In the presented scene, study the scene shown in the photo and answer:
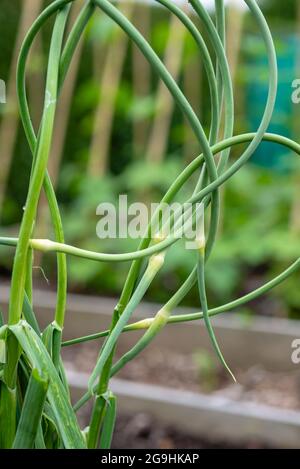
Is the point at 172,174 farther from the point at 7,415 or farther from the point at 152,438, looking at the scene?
the point at 7,415

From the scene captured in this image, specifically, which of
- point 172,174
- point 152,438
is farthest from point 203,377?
point 172,174

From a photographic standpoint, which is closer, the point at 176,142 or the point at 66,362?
the point at 66,362

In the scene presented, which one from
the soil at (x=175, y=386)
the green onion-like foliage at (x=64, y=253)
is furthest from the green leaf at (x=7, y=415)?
the soil at (x=175, y=386)

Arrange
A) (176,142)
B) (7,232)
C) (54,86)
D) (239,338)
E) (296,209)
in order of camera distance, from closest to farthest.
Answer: (54,86) < (239,338) < (296,209) < (7,232) < (176,142)

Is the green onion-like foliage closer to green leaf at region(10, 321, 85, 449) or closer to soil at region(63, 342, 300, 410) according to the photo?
green leaf at region(10, 321, 85, 449)

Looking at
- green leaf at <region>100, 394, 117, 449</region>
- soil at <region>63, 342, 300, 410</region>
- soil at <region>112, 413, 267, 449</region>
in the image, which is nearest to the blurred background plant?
soil at <region>63, 342, 300, 410</region>

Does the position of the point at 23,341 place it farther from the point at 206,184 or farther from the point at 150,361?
the point at 150,361

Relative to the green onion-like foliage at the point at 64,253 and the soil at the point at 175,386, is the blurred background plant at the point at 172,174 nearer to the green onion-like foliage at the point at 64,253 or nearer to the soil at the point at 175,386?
the soil at the point at 175,386
